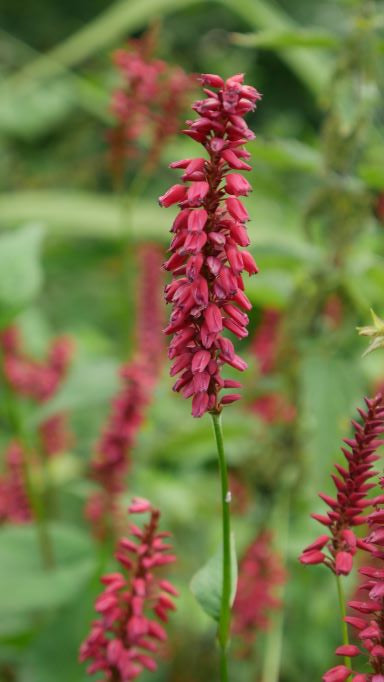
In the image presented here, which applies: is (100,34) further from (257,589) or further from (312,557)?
(312,557)

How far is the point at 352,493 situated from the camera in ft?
3.03

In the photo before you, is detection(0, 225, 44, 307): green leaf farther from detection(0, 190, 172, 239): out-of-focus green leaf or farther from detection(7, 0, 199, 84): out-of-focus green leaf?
detection(7, 0, 199, 84): out-of-focus green leaf

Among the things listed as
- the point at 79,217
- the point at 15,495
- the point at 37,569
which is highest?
the point at 79,217

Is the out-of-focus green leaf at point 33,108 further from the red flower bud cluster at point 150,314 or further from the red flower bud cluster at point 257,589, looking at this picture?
the red flower bud cluster at point 257,589

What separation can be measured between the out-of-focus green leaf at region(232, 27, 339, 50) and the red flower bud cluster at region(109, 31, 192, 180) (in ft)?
1.65

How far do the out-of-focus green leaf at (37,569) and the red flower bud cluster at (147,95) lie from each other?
3.76 feet

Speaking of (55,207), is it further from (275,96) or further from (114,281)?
(275,96)

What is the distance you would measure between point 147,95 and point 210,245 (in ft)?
5.27

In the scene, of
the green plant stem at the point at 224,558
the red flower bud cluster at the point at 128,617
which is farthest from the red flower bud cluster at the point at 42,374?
the green plant stem at the point at 224,558

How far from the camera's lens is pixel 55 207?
13.2 feet

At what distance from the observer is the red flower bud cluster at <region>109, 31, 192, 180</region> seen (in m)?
2.35

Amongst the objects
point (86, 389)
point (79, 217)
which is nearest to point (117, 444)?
point (86, 389)

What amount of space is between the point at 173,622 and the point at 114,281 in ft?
7.90

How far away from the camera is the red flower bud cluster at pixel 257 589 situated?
2137mm
